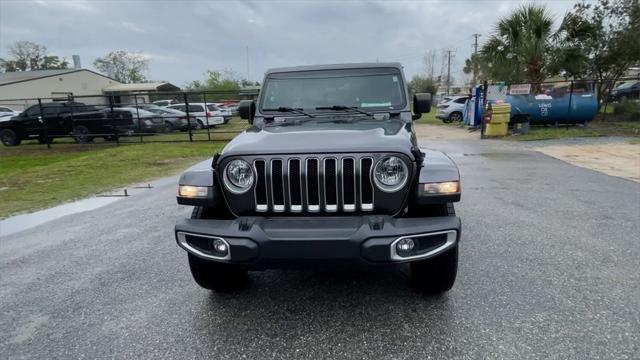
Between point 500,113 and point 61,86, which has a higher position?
point 61,86

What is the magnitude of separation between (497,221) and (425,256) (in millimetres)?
2903

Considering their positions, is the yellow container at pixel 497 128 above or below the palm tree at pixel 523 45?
below

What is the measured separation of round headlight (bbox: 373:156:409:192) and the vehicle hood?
7 centimetres

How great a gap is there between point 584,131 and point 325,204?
49.9 feet

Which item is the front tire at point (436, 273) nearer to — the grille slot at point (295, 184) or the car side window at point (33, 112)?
the grille slot at point (295, 184)

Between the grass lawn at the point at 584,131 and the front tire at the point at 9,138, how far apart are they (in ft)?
60.8

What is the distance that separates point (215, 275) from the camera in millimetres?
3053

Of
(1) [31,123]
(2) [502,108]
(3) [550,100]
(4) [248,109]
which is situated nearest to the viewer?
(4) [248,109]

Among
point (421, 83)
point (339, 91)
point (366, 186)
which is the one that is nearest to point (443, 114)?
point (339, 91)

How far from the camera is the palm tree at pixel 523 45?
15984 mm

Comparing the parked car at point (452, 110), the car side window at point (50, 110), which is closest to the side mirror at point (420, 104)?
the car side window at point (50, 110)

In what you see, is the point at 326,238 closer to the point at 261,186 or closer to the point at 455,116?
the point at 261,186

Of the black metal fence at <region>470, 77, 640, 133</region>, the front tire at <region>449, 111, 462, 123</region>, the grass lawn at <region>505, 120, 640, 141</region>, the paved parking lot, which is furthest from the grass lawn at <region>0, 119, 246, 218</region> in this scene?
the front tire at <region>449, 111, 462, 123</region>

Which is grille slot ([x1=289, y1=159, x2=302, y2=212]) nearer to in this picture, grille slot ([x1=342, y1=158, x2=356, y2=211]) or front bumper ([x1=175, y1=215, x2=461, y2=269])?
front bumper ([x1=175, y1=215, x2=461, y2=269])
